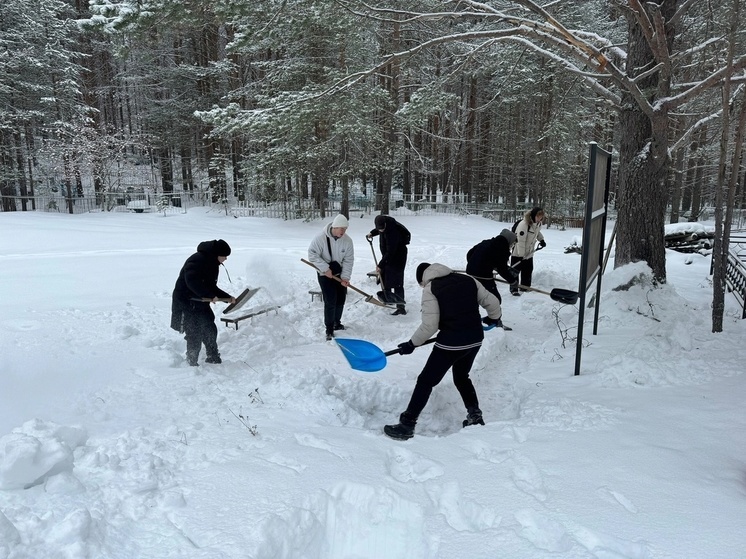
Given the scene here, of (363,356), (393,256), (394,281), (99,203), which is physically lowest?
(363,356)

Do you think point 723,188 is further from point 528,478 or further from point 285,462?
point 285,462

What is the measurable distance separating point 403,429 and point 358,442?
0.57 metres

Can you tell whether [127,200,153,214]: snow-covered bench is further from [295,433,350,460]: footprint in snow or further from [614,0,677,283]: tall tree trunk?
[295,433,350,460]: footprint in snow

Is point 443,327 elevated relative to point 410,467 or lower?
elevated

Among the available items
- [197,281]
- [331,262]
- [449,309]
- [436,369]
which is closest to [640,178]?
[331,262]

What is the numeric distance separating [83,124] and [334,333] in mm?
21260

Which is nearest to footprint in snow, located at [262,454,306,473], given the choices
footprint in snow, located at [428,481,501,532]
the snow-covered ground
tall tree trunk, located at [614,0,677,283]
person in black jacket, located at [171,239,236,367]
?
the snow-covered ground

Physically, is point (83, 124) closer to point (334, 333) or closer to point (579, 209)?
point (334, 333)

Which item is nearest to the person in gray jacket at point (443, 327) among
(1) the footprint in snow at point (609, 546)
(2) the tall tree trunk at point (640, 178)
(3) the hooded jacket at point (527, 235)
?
(1) the footprint in snow at point (609, 546)

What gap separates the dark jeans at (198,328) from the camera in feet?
17.0

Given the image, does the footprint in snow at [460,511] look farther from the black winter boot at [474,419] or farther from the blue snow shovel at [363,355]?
the blue snow shovel at [363,355]

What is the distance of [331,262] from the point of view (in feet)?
21.7

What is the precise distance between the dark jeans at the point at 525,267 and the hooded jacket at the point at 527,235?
10cm

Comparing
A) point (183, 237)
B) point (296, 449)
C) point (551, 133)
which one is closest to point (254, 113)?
point (183, 237)
